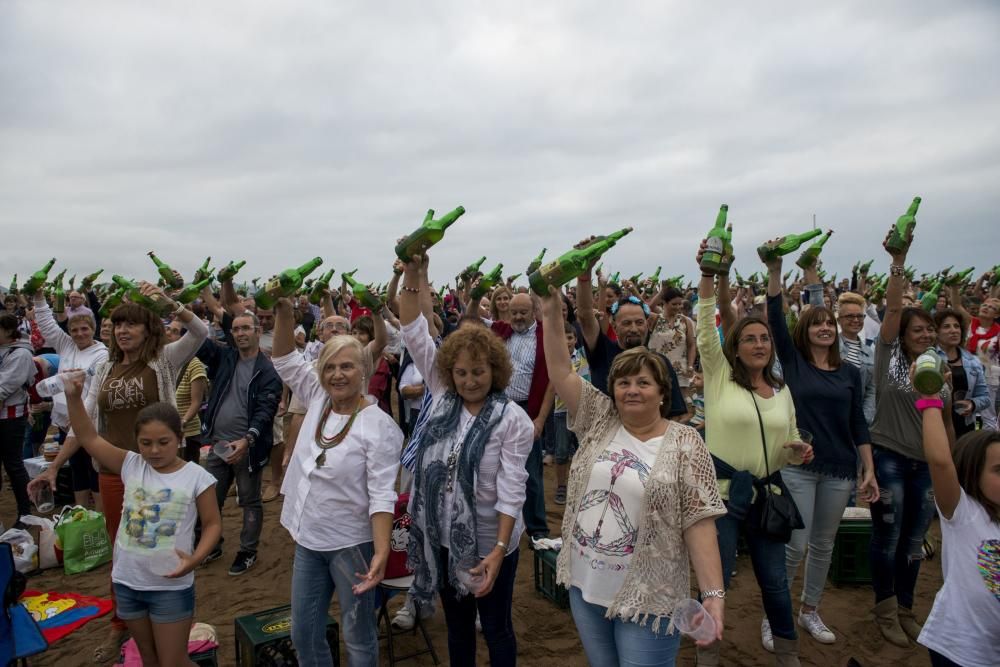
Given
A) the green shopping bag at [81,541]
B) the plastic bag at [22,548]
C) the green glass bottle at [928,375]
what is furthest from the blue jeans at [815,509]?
the plastic bag at [22,548]

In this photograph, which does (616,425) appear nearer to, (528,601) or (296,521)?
(296,521)

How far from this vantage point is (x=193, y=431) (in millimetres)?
5227

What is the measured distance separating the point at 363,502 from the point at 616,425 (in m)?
1.12

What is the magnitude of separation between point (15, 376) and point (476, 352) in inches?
193

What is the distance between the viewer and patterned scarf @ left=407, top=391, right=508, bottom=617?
8.07ft

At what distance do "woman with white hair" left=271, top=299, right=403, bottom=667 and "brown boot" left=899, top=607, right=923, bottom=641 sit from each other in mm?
3367

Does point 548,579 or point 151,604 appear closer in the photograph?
point 151,604

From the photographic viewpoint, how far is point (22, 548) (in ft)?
15.1

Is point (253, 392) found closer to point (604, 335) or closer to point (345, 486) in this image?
point (345, 486)

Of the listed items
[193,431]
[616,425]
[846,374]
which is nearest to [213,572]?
[193,431]

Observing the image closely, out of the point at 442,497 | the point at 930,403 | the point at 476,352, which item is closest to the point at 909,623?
the point at 930,403

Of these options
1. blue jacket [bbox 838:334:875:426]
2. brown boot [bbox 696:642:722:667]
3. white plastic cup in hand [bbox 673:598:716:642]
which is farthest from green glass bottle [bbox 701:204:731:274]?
blue jacket [bbox 838:334:875:426]

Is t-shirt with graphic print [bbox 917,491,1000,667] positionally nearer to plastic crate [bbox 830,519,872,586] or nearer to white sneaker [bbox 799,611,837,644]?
white sneaker [bbox 799,611,837,644]

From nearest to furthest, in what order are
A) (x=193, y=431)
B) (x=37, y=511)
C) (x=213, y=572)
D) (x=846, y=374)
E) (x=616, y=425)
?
(x=616, y=425) → (x=846, y=374) → (x=213, y=572) → (x=193, y=431) → (x=37, y=511)
